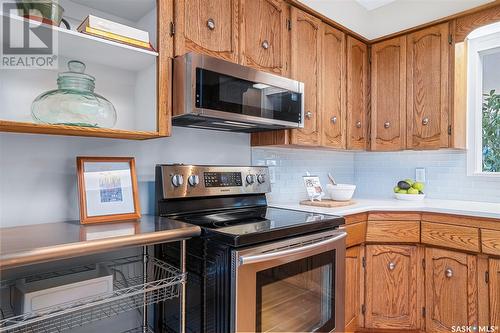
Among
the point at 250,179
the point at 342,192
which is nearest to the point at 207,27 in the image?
the point at 250,179

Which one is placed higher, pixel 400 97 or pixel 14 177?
pixel 400 97

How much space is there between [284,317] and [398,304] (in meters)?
1.13

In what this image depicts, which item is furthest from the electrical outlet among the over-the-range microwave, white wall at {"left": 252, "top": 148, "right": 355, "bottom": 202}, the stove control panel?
the stove control panel

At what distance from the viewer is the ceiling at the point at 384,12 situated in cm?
219

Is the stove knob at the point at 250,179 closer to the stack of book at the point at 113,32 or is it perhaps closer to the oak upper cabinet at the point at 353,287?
the oak upper cabinet at the point at 353,287

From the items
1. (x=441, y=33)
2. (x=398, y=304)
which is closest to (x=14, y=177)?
(x=398, y=304)

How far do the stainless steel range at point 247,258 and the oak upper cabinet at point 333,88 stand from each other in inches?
31.0

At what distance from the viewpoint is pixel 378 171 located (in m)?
2.86

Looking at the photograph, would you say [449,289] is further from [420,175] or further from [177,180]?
[177,180]

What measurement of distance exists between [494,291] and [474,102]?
1.41 metres

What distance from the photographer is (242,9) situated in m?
1.68

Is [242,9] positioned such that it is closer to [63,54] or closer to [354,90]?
[63,54]

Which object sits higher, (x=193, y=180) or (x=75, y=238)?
(x=193, y=180)

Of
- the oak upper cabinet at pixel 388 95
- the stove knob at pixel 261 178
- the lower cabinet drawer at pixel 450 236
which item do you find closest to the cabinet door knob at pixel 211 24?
the stove knob at pixel 261 178
